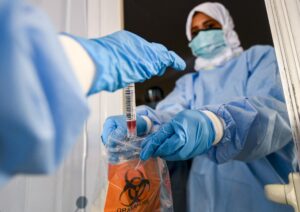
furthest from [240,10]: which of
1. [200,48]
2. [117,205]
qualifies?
[117,205]

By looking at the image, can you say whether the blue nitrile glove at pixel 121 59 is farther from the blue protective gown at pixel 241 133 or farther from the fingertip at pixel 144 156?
the blue protective gown at pixel 241 133

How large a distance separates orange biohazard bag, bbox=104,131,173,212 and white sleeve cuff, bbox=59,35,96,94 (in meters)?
0.33

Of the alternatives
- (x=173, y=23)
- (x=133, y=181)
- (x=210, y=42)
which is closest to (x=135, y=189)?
(x=133, y=181)

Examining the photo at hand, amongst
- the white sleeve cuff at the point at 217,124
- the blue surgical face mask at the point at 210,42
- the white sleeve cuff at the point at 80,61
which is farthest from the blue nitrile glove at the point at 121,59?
the blue surgical face mask at the point at 210,42

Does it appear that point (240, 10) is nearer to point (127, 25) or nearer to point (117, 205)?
point (127, 25)

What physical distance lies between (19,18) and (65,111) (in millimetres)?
88

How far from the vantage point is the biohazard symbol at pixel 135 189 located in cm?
54

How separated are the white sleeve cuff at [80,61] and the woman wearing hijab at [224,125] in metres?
0.31

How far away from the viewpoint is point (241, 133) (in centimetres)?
62

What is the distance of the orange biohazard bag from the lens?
0.54m

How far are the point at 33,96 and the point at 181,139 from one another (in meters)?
0.39

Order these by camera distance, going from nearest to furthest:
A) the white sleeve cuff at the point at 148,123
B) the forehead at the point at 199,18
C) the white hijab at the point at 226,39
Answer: the white sleeve cuff at the point at 148,123 → the white hijab at the point at 226,39 → the forehead at the point at 199,18

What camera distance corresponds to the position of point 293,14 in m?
0.53

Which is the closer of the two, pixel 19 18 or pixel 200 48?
pixel 19 18
